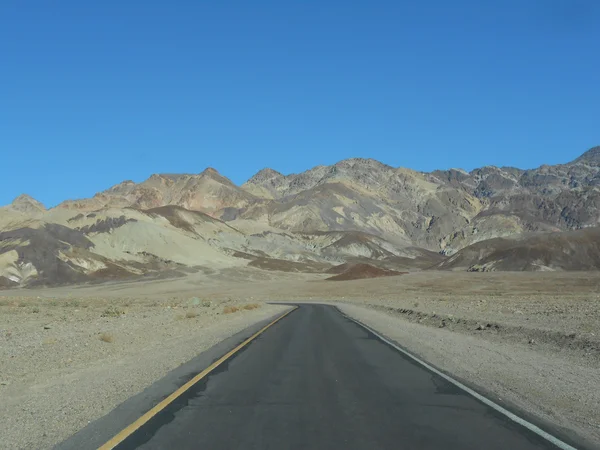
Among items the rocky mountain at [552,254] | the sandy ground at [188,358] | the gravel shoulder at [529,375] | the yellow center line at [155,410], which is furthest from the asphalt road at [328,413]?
the rocky mountain at [552,254]

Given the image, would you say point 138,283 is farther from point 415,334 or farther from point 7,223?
point 415,334

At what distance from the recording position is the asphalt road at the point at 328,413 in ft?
25.3

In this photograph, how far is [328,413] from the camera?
9359 millimetres

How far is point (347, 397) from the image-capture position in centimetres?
1070

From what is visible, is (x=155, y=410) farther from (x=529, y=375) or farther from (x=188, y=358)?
(x=529, y=375)

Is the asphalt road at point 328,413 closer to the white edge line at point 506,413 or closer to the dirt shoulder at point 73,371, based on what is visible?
the white edge line at point 506,413

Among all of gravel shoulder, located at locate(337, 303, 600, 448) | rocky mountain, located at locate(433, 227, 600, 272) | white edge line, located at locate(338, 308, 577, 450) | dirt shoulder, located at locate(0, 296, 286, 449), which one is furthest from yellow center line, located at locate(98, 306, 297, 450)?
rocky mountain, located at locate(433, 227, 600, 272)

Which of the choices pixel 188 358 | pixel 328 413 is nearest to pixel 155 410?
pixel 328 413

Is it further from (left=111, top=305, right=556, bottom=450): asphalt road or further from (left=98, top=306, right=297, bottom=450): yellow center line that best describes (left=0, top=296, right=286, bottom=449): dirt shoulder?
(left=111, top=305, right=556, bottom=450): asphalt road

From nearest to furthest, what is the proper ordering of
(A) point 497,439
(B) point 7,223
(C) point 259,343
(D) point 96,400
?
(A) point 497,439 → (D) point 96,400 → (C) point 259,343 → (B) point 7,223

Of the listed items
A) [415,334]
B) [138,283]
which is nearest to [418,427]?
[415,334]

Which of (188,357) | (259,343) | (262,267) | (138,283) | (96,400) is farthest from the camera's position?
(262,267)

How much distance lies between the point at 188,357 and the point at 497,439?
10.8m

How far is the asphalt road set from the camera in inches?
304
